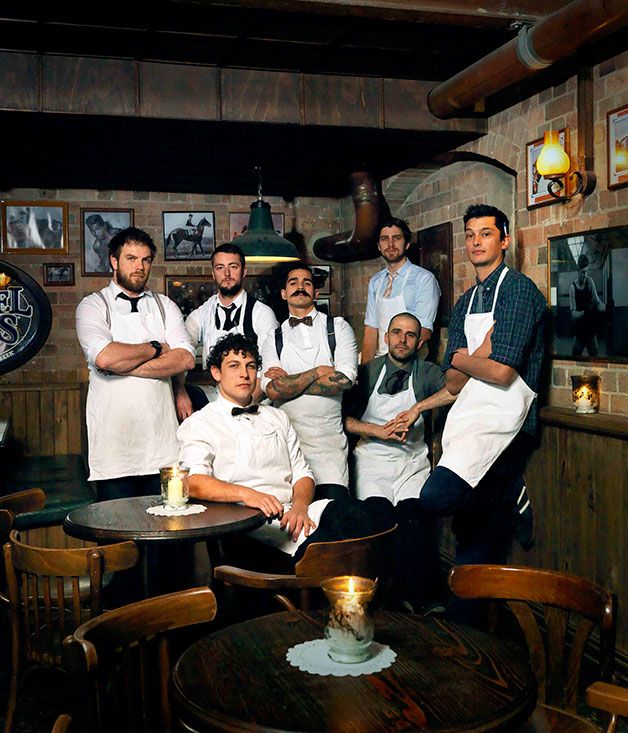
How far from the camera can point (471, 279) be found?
209 inches

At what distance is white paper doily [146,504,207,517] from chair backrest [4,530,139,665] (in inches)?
20.9

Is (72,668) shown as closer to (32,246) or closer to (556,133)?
(556,133)

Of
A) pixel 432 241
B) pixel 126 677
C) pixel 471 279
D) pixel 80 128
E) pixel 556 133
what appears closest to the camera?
pixel 126 677

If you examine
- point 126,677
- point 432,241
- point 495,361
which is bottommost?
point 126,677

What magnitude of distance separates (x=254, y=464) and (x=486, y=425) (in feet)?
3.58

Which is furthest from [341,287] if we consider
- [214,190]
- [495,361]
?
[495,361]

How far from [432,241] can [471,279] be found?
Result: 752 mm

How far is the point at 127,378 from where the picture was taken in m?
3.87

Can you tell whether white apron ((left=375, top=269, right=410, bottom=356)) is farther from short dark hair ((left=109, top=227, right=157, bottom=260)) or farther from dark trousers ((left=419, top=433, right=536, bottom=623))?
short dark hair ((left=109, top=227, right=157, bottom=260))

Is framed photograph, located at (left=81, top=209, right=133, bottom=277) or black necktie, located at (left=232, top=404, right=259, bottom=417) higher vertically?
framed photograph, located at (left=81, top=209, right=133, bottom=277)

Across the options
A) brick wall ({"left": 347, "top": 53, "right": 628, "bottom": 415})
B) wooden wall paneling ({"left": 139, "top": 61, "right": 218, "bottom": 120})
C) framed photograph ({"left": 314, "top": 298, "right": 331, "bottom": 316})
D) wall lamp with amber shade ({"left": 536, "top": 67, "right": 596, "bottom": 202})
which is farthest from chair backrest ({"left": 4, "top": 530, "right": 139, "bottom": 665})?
framed photograph ({"left": 314, "top": 298, "right": 331, "bottom": 316})

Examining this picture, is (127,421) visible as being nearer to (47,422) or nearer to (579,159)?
(579,159)

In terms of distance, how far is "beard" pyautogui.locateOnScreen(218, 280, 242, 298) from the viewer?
4.58 m

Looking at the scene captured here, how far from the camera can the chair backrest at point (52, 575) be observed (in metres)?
2.33
